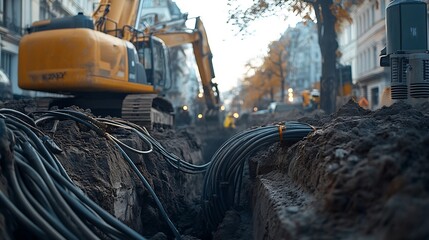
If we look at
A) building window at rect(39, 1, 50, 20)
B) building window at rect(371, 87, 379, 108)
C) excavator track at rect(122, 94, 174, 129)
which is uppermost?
building window at rect(39, 1, 50, 20)

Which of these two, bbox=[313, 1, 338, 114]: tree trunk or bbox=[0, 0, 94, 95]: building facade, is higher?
bbox=[0, 0, 94, 95]: building facade

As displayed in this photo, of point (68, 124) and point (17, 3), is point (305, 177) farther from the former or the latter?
point (17, 3)

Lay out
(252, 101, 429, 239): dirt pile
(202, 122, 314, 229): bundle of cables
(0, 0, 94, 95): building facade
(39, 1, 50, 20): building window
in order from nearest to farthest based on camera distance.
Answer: (252, 101, 429, 239): dirt pile → (202, 122, 314, 229): bundle of cables → (0, 0, 94, 95): building facade → (39, 1, 50, 20): building window

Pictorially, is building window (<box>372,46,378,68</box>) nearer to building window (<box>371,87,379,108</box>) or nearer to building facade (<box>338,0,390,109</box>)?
building facade (<box>338,0,390,109</box>)

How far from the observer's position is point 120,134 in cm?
828

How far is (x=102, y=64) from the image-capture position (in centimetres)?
980

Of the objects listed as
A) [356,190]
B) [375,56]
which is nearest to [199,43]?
[356,190]

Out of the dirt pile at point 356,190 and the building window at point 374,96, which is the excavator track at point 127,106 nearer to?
the dirt pile at point 356,190

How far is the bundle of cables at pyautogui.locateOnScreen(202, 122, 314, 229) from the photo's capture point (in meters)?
6.54

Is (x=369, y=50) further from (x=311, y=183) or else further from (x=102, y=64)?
(x=311, y=183)

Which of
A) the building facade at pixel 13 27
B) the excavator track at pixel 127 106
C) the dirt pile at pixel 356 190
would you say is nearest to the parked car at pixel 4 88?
the excavator track at pixel 127 106

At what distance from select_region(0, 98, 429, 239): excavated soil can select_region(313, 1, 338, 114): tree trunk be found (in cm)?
927

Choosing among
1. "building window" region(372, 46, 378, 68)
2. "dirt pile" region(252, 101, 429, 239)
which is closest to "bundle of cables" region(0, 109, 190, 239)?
"dirt pile" region(252, 101, 429, 239)

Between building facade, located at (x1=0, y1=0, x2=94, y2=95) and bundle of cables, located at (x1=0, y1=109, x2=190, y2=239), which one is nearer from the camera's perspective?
bundle of cables, located at (x1=0, y1=109, x2=190, y2=239)
